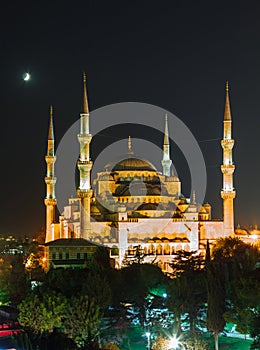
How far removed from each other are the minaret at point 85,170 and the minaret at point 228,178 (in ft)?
20.5

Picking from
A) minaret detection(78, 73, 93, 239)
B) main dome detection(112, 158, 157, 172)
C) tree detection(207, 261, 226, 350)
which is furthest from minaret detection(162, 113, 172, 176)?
tree detection(207, 261, 226, 350)

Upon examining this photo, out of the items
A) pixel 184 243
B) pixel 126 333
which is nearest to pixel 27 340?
pixel 126 333

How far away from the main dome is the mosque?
0.17 ft

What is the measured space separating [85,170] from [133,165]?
20.3ft

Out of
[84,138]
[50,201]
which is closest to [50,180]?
[50,201]

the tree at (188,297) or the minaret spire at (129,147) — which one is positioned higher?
the minaret spire at (129,147)

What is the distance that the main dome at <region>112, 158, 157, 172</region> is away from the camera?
151 feet

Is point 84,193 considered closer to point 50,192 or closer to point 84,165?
point 84,165

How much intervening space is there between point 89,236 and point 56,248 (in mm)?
1801

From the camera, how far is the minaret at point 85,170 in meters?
40.2

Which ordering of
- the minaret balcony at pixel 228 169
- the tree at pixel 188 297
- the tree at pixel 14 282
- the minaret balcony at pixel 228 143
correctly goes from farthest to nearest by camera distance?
1. the minaret balcony at pixel 228 143
2. the minaret balcony at pixel 228 169
3. the tree at pixel 14 282
4. the tree at pixel 188 297

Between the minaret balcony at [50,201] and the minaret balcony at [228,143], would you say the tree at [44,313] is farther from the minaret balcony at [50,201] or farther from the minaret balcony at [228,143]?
the minaret balcony at [50,201]

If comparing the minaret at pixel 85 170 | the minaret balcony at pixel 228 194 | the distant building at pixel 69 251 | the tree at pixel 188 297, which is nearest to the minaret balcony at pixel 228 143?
the minaret balcony at pixel 228 194

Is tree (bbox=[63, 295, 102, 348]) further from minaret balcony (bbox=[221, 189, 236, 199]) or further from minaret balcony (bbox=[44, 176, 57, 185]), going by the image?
minaret balcony (bbox=[44, 176, 57, 185])
